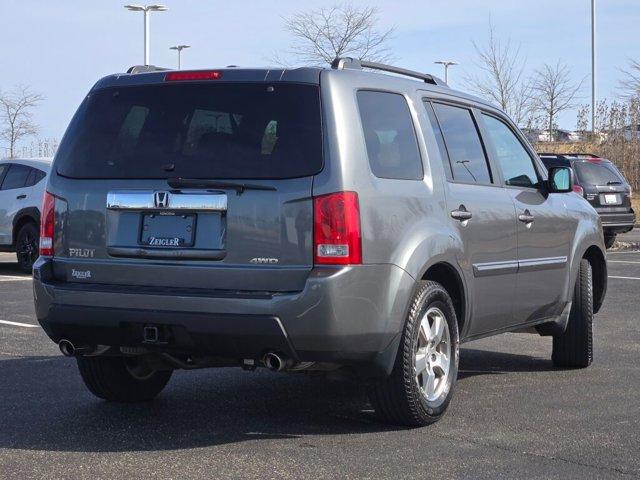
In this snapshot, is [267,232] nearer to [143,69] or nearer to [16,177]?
[143,69]

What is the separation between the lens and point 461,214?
6504mm

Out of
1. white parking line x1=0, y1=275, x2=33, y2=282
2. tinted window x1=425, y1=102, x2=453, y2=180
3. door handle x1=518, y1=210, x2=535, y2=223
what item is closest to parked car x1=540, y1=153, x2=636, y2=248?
white parking line x1=0, y1=275, x2=33, y2=282

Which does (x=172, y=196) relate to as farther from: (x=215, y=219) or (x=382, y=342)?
(x=382, y=342)

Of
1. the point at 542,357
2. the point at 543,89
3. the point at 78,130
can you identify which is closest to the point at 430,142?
the point at 78,130

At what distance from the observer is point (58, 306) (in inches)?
236

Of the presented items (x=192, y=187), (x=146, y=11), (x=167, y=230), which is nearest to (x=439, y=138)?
(x=192, y=187)

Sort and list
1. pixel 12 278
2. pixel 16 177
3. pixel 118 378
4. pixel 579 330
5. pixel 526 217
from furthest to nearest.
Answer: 1. pixel 16 177
2. pixel 12 278
3. pixel 579 330
4. pixel 526 217
5. pixel 118 378

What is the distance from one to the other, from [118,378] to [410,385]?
69.1 inches

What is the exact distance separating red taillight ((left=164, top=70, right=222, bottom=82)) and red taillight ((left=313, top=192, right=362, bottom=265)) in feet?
2.99

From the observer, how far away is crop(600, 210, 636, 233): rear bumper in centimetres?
2083

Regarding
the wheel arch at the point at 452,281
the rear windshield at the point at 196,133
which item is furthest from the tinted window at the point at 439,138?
the rear windshield at the point at 196,133

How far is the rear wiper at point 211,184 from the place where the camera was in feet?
18.5

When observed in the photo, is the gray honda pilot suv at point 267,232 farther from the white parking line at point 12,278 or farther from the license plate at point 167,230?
the white parking line at point 12,278

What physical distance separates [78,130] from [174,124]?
0.60 metres
